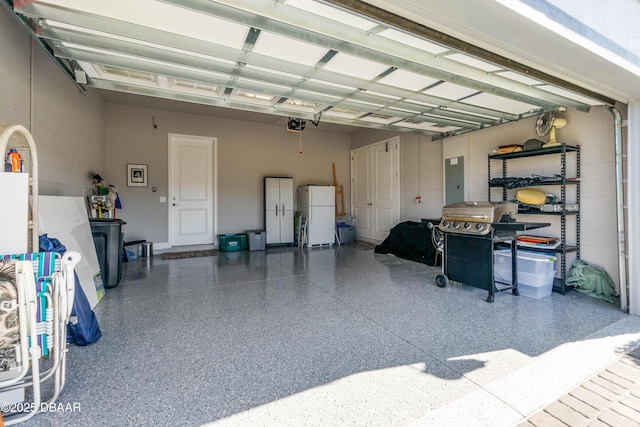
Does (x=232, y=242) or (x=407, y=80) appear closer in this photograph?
(x=407, y=80)

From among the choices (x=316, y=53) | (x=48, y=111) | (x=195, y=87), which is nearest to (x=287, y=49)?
(x=316, y=53)

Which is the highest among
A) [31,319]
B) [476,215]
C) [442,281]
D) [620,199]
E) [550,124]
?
[550,124]

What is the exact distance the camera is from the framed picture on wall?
19.5 ft

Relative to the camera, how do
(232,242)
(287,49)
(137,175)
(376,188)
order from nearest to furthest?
(287,49), (137,175), (232,242), (376,188)

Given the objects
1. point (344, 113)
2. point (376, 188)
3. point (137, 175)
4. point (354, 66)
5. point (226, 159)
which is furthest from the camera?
point (376, 188)

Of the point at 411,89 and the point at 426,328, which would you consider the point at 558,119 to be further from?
the point at 426,328

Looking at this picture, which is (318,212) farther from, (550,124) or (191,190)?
(550,124)

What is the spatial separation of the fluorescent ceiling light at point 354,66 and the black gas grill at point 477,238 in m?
1.87

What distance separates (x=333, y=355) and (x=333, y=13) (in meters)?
2.29

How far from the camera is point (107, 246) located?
11.6 feet

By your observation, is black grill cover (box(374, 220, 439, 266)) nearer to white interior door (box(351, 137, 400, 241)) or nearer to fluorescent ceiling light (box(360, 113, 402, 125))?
white interior door (box(351, 137, 400, 241))

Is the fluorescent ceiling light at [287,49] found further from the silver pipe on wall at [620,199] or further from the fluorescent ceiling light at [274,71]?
the silver pipe on wall at [620,199]

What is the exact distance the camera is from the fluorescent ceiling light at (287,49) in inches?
85.7

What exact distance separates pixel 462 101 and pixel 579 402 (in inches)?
120
